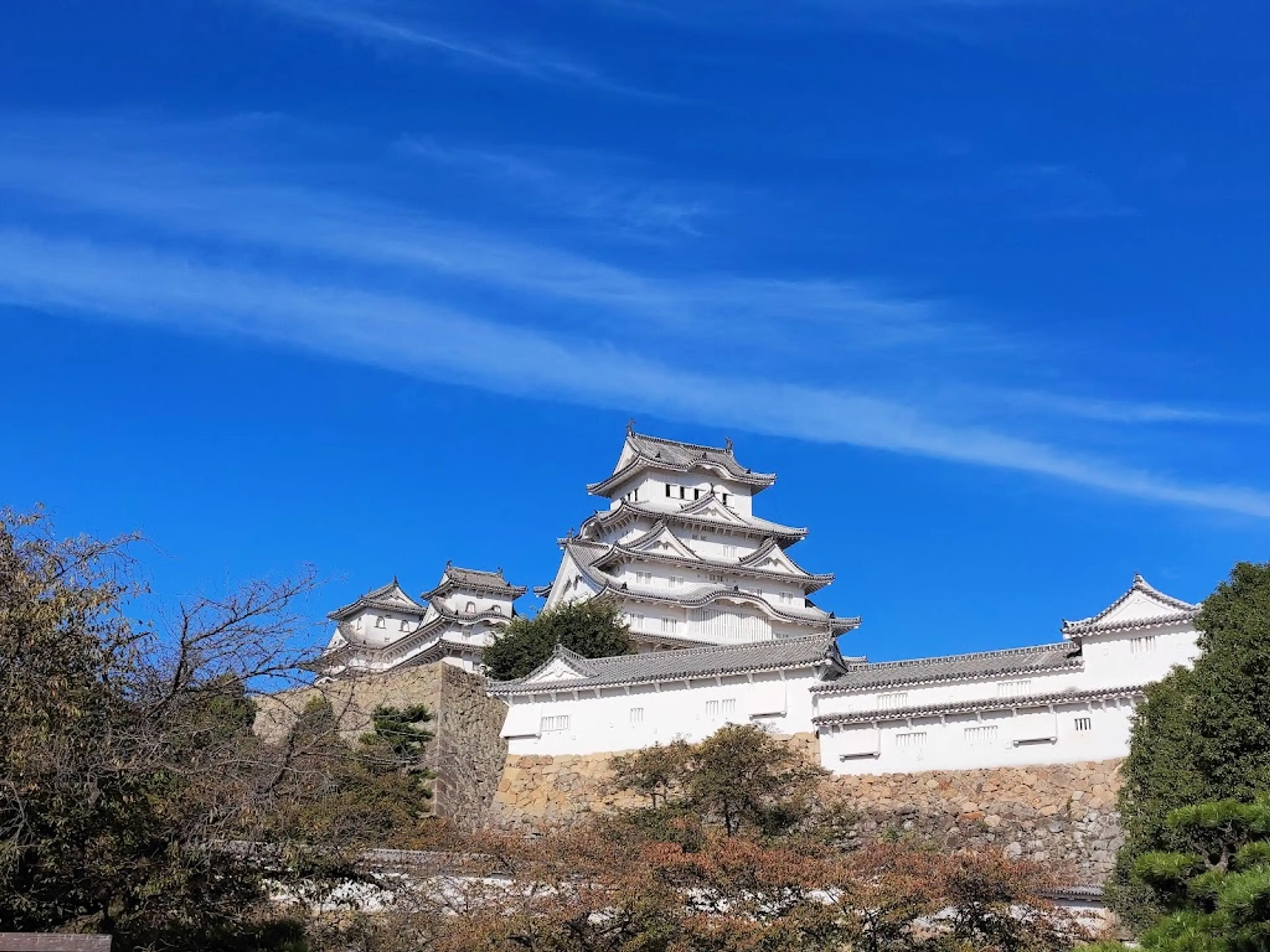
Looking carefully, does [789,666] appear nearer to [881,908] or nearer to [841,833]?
[841,833]

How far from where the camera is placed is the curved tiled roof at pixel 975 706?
24.1 meters

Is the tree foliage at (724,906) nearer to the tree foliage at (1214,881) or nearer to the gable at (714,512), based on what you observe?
the tree foliage at (1214,881)

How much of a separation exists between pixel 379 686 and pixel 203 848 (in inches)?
887

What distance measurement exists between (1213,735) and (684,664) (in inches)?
545

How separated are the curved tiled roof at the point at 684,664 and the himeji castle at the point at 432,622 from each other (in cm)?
1426

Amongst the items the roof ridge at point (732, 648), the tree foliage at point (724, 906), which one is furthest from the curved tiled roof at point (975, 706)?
the tree foliage at point (724, 906)

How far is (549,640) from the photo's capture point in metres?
36.1

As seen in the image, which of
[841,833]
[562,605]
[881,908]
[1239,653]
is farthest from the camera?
[562,605]

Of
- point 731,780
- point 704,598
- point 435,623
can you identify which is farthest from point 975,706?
point 435,623

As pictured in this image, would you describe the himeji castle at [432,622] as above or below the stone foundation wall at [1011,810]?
above

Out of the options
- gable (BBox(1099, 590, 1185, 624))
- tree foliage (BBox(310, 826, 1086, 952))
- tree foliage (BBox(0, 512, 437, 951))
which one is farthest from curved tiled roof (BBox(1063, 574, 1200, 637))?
tree foliage (BBox(0, 512, 437, 951))

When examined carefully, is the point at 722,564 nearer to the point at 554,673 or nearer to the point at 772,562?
the point at 772,562

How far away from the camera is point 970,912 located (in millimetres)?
16484

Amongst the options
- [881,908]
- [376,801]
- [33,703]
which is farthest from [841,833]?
[33,703]
